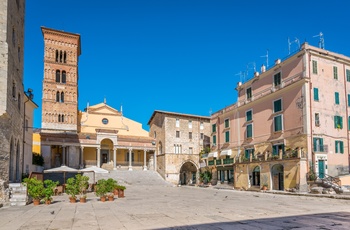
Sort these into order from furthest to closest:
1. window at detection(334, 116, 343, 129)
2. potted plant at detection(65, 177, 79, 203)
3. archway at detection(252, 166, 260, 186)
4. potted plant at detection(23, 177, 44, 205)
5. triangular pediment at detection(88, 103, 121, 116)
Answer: triangular pediment at detection(88, 103, 121, 116) → archway at detection(252, 166, 260, 186) → window at detection(334, 116, 343, 129) → potted plant at detection(65, 177, 79, 203) → potted plant at detection(23, 177, 44, 205)

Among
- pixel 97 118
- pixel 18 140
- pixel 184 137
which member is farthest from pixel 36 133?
pixel 18 140

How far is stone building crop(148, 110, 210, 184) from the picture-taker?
165 feet

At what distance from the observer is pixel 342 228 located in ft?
32.0

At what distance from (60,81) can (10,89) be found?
3388 cm

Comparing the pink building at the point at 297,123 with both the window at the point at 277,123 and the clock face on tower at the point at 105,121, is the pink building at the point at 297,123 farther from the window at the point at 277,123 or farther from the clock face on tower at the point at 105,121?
the clock face on tower at the point at 105,121

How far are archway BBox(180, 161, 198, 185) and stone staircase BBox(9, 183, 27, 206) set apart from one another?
121 feet

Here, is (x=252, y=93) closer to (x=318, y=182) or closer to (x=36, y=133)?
(x=318, y=182)

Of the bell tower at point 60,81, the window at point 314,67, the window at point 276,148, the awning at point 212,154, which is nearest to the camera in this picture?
the window at point 314,67

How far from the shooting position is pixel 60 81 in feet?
168

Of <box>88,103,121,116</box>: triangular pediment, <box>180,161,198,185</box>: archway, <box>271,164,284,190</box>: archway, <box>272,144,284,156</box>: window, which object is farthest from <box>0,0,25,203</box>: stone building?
<box>180,161,198,185</box>: archway

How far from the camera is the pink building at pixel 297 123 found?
2856 centimetres

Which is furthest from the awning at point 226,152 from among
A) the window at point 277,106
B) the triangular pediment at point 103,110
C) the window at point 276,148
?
the triangular pediment at point 103,110

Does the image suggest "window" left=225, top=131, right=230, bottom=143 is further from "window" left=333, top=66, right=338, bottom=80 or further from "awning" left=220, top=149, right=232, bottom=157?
"window" left=333, top=66, right=338, bottom=80

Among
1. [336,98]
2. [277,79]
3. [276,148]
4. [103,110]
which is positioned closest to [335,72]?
[336,98]
